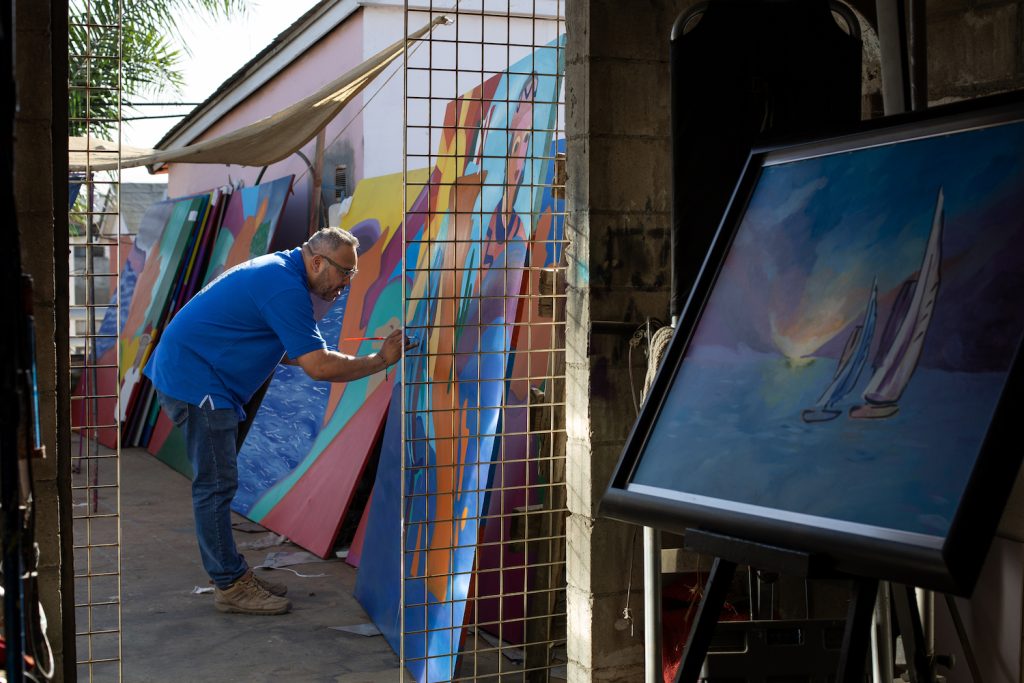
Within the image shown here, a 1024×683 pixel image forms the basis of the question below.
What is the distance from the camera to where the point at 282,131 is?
21.9 feet

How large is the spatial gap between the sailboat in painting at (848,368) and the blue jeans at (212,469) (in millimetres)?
3557

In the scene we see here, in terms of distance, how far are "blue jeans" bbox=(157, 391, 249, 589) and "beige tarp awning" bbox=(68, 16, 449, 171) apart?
4.89 ft

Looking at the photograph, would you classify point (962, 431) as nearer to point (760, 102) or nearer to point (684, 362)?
point (684, 362)

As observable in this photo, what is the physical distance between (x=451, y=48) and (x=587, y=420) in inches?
202

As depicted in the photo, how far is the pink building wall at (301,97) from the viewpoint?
8.55 m

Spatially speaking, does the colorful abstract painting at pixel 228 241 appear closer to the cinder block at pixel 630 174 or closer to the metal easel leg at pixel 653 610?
the cinder block at pixel 630 174

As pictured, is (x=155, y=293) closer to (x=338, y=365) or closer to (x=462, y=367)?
(x=338, y=365)

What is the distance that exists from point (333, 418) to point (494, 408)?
9.37 ft

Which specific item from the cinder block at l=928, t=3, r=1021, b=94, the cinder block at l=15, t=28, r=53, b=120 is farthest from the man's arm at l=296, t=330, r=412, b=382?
the cinder block at l=928, t=3, r=1021, b=94

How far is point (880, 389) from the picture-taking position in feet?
6.12

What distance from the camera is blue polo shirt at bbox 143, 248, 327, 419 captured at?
16.3 feet

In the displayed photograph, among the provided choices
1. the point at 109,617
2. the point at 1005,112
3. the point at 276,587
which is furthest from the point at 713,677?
the point at 109,617

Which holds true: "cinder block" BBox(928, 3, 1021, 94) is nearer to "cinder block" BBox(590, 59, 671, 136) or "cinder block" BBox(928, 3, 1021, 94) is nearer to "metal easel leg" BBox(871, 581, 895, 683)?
"cinder block" BBox(590, 59, 671, 136)

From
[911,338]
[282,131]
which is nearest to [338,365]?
[282,131]
